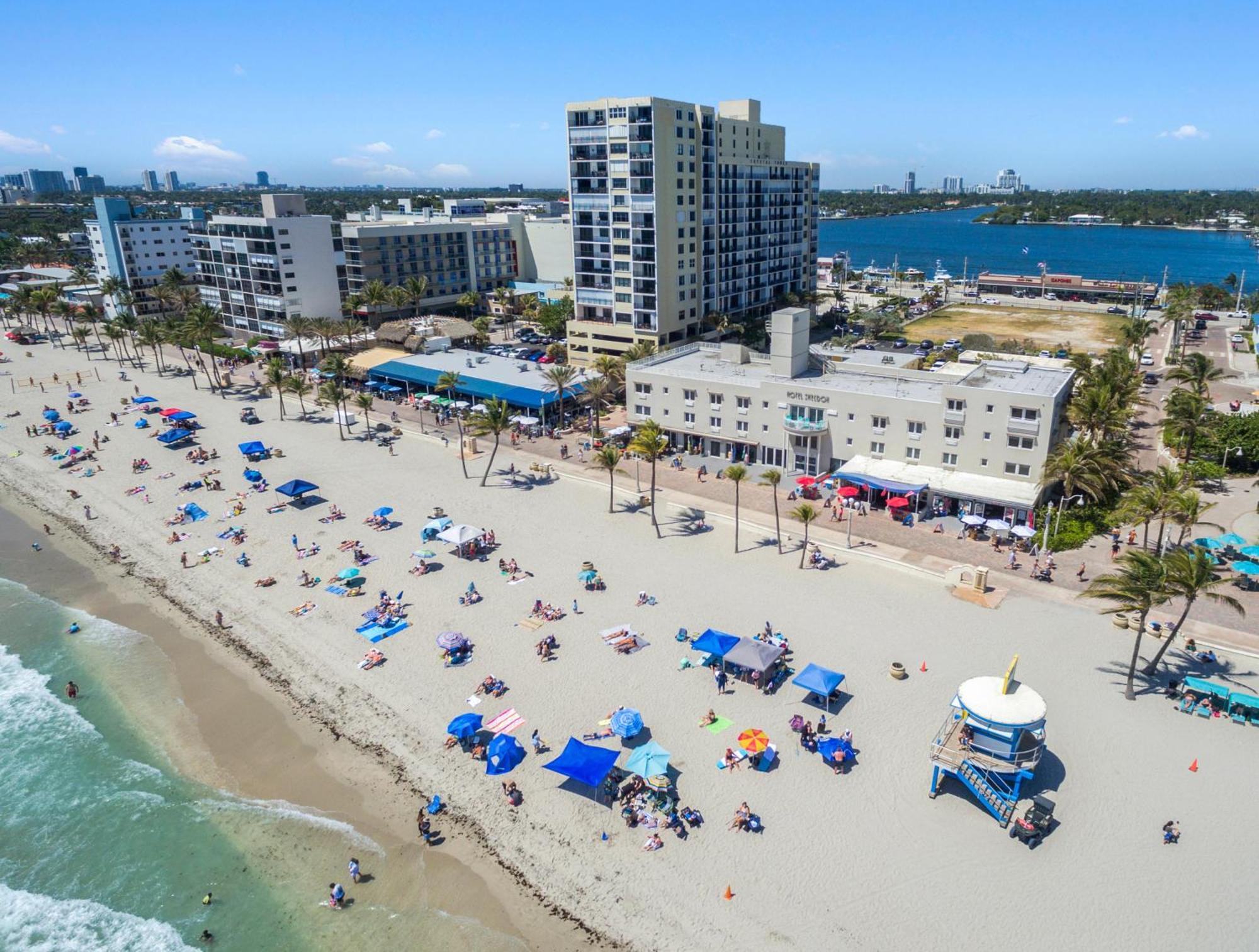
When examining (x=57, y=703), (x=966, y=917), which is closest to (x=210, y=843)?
(x=57, y=703)

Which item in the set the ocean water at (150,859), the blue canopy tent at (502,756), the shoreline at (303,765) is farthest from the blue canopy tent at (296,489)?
the blue canopy tent at (502,756)

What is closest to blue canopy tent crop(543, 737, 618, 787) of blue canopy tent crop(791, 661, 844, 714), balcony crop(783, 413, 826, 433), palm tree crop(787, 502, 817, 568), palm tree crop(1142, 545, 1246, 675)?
blue canopy tent crop(791, 661, 844, 714)

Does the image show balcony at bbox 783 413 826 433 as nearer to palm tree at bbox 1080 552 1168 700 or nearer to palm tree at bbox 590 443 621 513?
palm tree at bbox 590 443 621 513

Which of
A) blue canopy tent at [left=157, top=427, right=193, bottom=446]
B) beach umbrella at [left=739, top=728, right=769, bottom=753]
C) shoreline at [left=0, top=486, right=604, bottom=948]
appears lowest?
shoreline at [left=0, top=486, right=604, bottom=948]

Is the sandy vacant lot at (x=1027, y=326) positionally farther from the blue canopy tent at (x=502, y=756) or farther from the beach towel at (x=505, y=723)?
the blue canopy tent at (x=502, y=756)

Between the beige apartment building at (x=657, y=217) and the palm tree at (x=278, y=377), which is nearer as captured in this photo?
the palm tree at (x=278, y=377)

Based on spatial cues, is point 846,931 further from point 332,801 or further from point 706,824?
point 332,801
